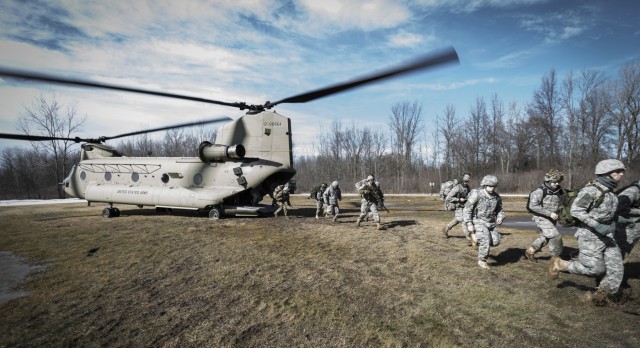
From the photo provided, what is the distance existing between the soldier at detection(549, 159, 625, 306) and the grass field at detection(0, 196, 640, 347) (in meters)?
0.36

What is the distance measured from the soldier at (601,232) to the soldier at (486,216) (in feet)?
5.85

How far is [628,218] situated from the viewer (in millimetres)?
5082

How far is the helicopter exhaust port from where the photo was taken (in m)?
11.9

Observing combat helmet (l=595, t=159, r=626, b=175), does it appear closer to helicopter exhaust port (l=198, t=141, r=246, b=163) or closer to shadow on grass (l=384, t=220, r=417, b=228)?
shadow on grass (l=384, t=220, r=417, b=228)

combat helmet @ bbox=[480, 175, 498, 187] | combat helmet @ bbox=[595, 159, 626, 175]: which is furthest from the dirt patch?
combat helmet @ bbox=[595, 159, 626, 175]

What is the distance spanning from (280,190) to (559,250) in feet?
31.9

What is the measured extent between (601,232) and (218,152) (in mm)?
11498

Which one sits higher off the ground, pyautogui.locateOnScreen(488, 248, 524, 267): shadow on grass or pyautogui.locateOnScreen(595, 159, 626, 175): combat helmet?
pyautogui.locateOnScreen(595, 159, 626, 175): combat helmet

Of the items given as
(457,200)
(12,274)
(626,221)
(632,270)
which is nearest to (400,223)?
(457,200)

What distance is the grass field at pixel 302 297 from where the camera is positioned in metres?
3.63

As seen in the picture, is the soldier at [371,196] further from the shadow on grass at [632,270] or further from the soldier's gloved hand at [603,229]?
the soldier's gloved hand at [603,229]

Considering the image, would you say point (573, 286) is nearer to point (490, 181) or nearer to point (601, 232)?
point (601, 232)

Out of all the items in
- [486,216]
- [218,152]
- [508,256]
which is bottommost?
[508,256]

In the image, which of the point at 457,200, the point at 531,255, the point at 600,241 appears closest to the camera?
the point at 600,241
